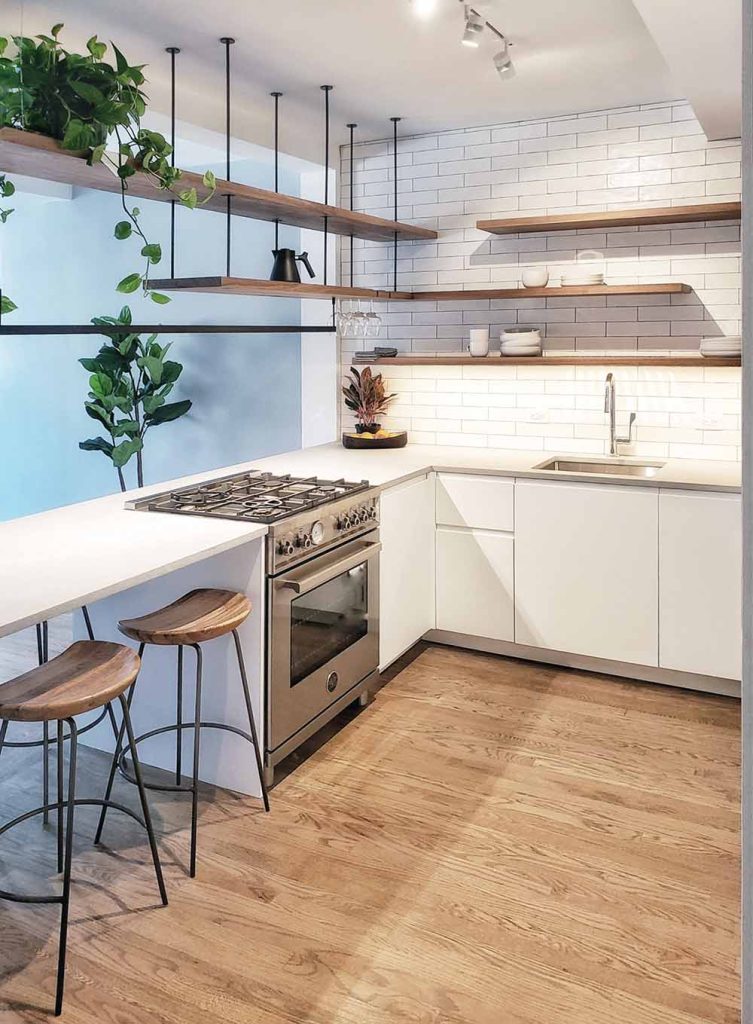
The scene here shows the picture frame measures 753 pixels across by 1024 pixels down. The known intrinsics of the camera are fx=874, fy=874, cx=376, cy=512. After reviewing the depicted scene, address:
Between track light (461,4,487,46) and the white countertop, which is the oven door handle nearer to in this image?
the white countertop

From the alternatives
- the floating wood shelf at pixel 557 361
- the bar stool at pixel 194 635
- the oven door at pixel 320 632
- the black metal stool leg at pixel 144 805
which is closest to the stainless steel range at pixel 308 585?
the oven door at pixel 320 632

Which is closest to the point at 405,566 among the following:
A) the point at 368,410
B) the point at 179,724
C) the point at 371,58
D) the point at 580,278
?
the point at 368,410

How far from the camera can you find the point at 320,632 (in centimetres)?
313

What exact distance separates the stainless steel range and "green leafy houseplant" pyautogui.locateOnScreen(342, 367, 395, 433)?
1145 millimetres

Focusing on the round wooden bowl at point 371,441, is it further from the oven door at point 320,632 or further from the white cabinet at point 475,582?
the oven door at point 320,632

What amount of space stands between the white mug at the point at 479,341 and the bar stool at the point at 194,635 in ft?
7.14

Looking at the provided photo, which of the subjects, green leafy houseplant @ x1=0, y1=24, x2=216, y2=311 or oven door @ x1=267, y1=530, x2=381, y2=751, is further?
oven door @ x1=267, y1=530, x2=381, y2=751

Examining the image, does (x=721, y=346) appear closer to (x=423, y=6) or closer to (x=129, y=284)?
(x=423, y=6)

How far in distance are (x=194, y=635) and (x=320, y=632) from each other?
0.73 meters

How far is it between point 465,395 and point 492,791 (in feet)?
7.66

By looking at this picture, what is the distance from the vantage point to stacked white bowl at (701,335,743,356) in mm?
3805

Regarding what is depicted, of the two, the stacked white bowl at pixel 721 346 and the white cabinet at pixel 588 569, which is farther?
the stacked white bowl at pixel 721 346

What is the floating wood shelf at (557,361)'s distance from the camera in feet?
12.7

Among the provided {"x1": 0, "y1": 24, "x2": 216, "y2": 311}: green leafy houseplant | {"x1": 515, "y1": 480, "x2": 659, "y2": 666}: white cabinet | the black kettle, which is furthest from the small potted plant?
{"x1": 0, "y1": 24, "x2": 216, "y2": 311}: green leafy houseplant
